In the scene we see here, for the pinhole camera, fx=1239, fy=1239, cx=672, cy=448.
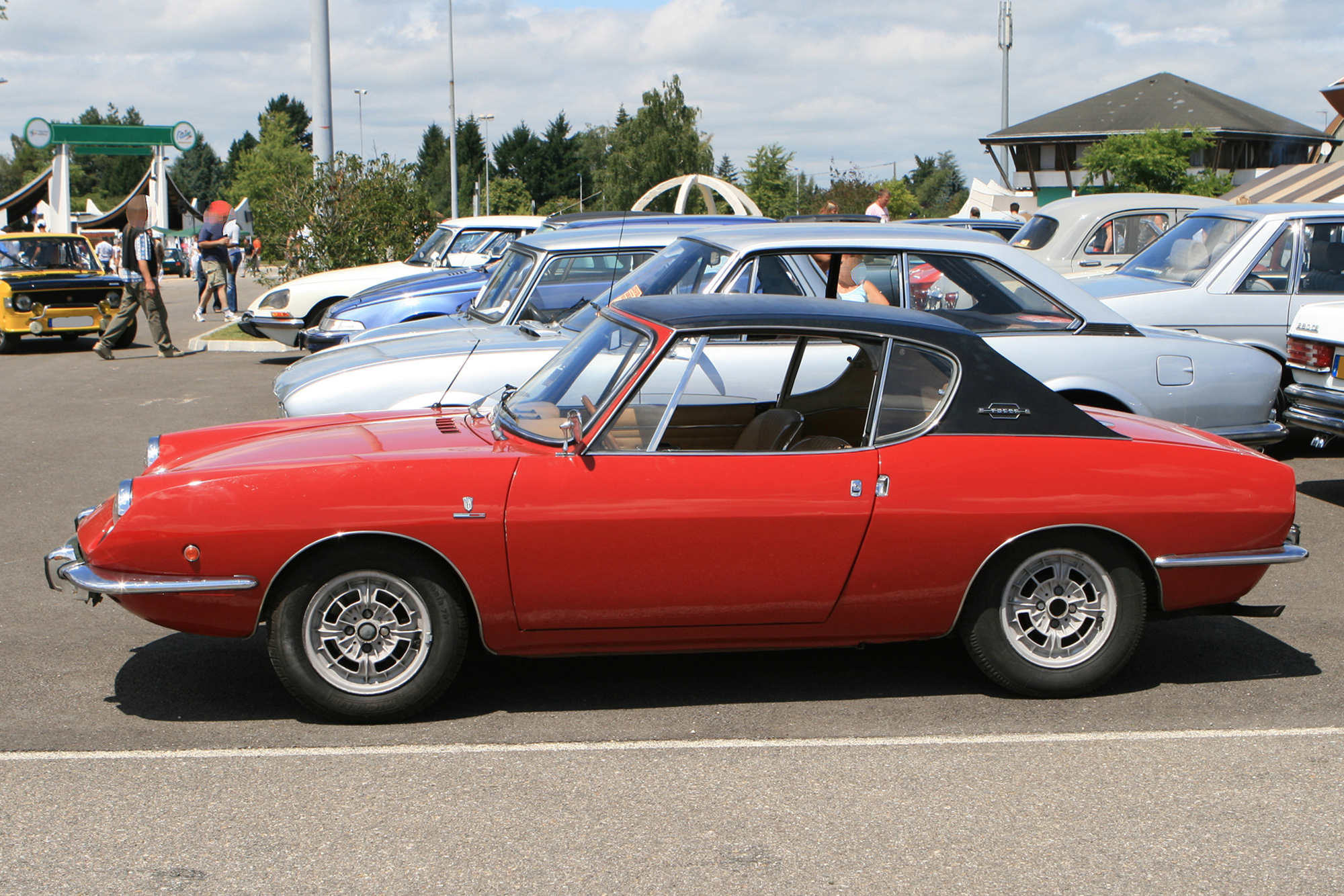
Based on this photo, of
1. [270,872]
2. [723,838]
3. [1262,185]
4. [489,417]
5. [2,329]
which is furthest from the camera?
[1262,185]

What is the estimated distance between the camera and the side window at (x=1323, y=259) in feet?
30.3

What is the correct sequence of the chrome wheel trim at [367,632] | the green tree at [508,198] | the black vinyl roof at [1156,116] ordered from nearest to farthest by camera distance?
the chrome wheel trim at [367,632] → the black vinyl roof at [1156,116] → the green tree at [508,198]

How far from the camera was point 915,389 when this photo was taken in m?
4.43

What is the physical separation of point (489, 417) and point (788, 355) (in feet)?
3.97

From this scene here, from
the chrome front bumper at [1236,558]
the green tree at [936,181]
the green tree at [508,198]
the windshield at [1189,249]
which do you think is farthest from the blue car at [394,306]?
the green tree at [936,181]

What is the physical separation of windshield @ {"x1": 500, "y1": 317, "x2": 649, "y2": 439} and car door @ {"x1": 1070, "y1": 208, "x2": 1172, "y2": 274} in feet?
31.7

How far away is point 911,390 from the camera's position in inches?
174

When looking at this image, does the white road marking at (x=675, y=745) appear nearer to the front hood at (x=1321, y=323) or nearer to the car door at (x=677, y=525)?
the car door at (x=677, y=525)

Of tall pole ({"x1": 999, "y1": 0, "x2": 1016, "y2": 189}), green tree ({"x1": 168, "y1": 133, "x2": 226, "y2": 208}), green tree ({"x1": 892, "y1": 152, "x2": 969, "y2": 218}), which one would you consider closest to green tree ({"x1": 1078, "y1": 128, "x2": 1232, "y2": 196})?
tall pole ({"x1": 999, "y1": 0, "x2": 1016, "y2": 189})

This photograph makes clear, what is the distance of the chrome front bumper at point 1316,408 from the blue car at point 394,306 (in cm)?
677

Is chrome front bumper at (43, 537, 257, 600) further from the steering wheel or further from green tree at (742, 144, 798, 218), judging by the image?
green tree at (742, 144, 798, 218)

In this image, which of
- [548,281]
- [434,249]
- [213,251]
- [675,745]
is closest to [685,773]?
[675,745]

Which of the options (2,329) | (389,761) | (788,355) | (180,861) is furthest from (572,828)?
(2,329)

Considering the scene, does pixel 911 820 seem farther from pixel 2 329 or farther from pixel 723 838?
pixel 2 329
